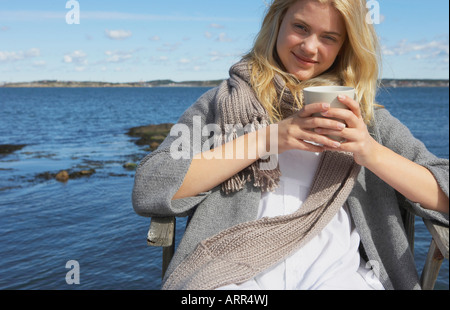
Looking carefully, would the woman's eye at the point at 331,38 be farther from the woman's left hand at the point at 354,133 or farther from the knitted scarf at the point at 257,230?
the woman's left hand at the point at 354,133

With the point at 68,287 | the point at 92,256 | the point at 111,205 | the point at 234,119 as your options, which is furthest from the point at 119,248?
the point at 234,119

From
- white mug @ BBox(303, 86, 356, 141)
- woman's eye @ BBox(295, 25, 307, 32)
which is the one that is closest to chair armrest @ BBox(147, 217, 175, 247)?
white mug @ BBox(303, 86, 356, 141)

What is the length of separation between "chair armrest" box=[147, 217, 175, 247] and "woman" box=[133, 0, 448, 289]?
0.06m

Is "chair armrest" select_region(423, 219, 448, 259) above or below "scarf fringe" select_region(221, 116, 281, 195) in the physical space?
below

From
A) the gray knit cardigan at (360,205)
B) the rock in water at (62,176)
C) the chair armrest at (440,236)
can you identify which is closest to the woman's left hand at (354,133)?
the gray knit cardigan at (360,205)

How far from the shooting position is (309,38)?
2.26 meters

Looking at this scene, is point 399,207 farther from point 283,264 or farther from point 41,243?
point 41,243

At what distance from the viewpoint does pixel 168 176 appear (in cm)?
202

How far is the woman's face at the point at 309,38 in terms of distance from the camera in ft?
7.25

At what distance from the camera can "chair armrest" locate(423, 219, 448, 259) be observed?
1849 mm

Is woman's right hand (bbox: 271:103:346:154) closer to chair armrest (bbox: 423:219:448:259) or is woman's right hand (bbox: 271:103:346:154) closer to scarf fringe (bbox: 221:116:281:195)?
scarf fringe (bbox: 221:116:281:195)

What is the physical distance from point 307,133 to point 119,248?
18.4 feet

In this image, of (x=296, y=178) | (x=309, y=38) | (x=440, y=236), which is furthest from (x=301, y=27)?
(x=440, y=236)

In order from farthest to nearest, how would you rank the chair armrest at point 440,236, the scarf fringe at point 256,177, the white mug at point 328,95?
the scarf fringe at point 256,177 → the chair armrest at point 440,236 → the white mug at point 328,95
